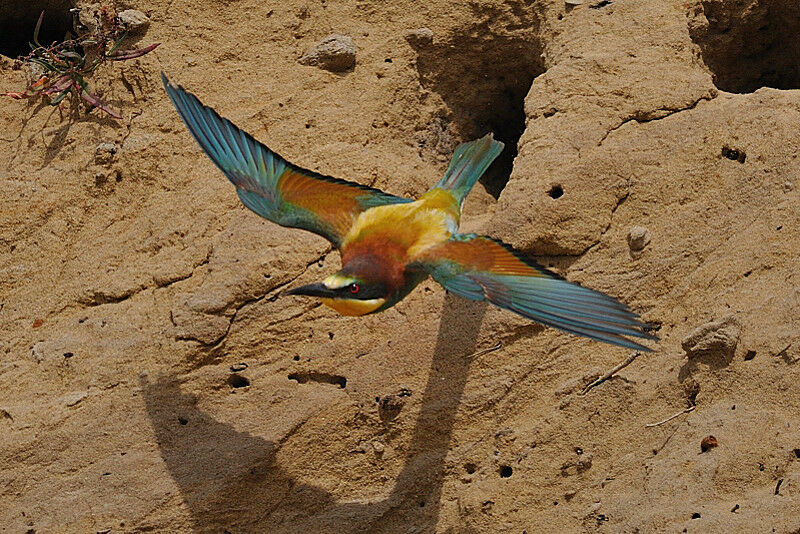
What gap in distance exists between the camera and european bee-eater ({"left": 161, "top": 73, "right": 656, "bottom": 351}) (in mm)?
3299

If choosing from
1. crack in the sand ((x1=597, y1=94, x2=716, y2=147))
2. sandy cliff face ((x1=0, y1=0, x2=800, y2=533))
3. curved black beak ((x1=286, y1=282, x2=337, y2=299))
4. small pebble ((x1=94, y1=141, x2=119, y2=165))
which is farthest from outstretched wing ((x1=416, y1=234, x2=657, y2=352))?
small pebble ((x1=94, y1=141, x2=119, y2=165))

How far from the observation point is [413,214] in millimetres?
3814

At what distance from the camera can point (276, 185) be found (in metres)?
3.85

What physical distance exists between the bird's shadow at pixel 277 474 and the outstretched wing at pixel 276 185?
1.85ft

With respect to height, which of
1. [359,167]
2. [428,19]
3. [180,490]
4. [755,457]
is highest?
[428,19]

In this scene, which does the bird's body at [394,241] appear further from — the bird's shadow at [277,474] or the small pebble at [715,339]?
the small pebble at [715,339]

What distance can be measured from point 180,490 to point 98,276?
87cm

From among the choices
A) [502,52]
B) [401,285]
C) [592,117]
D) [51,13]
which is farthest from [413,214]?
[51,13]

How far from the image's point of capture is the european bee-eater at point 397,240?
3.30 m

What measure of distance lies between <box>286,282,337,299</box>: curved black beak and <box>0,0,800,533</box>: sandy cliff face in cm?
53

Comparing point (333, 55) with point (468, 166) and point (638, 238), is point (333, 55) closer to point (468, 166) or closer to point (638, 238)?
point (468, 166)

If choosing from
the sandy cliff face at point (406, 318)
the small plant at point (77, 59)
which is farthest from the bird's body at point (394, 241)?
the small plant at point (77, 59)

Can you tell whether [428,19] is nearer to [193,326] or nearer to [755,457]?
[193,326]

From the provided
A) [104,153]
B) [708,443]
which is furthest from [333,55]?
[708,443]
